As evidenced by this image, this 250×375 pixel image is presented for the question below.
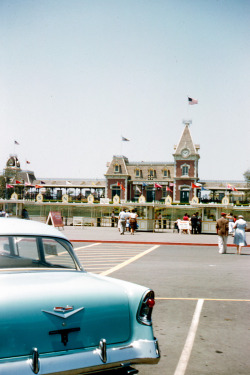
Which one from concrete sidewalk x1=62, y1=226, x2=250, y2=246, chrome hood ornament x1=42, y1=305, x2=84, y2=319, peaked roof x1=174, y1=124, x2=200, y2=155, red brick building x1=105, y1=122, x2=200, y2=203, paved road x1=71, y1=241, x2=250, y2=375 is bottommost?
concrete sidewalk x1=62, y1=226, x2=250, y2=246

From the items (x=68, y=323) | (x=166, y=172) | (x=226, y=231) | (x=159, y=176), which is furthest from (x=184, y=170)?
(x=68, y=323)

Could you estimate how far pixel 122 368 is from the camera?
3.74 m

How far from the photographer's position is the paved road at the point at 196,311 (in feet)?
15.9

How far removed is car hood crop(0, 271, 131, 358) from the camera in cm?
336

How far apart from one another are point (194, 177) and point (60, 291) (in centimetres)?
7917

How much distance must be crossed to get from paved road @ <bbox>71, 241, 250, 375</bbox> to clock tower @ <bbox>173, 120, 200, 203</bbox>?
225 feet

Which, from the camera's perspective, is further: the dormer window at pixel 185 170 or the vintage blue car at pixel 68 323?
the dormer window at pixel 185 170

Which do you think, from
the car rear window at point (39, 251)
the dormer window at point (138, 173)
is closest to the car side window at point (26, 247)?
the car rear window at point (39, 251)

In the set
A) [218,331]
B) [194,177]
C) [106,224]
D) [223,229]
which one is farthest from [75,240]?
[194,177]

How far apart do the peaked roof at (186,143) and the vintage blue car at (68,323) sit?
79241mm

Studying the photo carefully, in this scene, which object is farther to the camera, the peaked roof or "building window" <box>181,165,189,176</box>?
"building window" <box>181,165,189,176</box>

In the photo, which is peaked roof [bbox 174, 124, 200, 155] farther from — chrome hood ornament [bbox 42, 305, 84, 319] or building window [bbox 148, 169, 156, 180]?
chrome hood ornament [bbox 42, 305, 84, 319]

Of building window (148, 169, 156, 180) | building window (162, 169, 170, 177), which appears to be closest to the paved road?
building window (162, 169, 170, 177)

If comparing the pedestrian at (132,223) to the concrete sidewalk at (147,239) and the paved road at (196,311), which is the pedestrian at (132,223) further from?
the paved road at (196,311)
